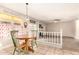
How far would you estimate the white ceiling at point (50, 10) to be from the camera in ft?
6.75

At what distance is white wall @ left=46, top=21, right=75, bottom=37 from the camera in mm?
2145

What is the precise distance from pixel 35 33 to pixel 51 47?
45 centimetres

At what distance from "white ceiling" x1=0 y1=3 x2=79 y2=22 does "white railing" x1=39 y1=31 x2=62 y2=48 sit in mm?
289

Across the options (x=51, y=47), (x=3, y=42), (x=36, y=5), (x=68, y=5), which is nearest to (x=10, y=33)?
(x=3, y=42)

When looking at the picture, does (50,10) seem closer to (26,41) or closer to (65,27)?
(65,27)

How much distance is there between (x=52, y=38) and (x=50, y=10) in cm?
59

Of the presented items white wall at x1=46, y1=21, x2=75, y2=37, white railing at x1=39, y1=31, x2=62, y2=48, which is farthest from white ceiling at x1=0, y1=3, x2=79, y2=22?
white railing at x1=39, y1=31, x2=62, y2=48

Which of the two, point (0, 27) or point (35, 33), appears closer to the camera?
point (0, 27)

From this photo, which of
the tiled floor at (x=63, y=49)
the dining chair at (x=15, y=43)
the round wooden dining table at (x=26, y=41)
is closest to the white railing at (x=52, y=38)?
the tiled floor at (x=63, y=49)

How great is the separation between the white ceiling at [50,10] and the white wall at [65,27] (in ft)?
0.34

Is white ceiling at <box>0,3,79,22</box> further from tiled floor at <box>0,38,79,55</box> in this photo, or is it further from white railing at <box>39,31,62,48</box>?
tiled floor at <box>0,38,79,55</box>

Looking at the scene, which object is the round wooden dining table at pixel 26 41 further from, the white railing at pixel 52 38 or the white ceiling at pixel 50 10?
the white ceiling at pixel 50 10
